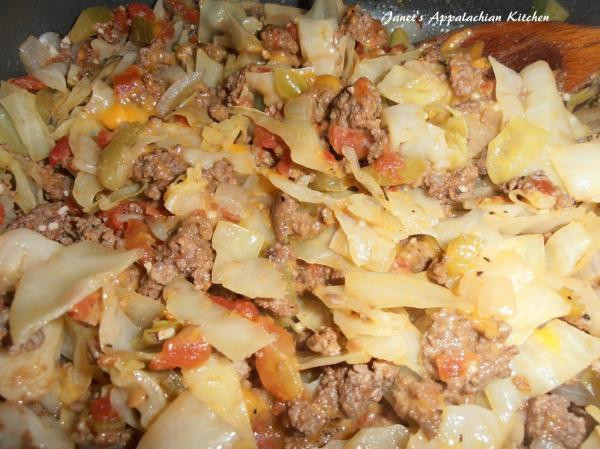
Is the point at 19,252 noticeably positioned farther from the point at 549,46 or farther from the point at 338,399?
the point at 549,46

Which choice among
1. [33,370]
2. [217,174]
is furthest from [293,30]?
[33,370]

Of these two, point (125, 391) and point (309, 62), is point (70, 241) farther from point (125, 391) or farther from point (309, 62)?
point (309, 62)

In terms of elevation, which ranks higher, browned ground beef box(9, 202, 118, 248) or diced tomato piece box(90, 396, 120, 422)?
browned ground beef box(9, 202, 118, 248)

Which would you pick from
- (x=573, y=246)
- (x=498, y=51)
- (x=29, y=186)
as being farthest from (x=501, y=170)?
(x=29, y=186)

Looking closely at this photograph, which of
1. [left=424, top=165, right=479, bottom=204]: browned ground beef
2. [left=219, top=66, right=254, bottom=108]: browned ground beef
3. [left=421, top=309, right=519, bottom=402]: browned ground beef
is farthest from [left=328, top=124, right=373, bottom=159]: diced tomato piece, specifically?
[left=421, top=309, right=519, bottom=402]: browned ground beef

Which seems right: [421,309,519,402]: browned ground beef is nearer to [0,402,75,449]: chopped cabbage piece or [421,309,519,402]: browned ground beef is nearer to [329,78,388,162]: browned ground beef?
[329,78,388,162]: browned ground beef

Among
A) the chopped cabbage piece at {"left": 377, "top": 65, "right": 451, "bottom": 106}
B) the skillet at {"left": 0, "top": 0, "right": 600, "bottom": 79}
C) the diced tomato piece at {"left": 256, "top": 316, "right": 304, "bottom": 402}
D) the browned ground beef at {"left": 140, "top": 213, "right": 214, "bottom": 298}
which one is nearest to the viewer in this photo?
the diced tomato piece at {"left": 256, "top": 316, "right": 304, "bottom": 402}
